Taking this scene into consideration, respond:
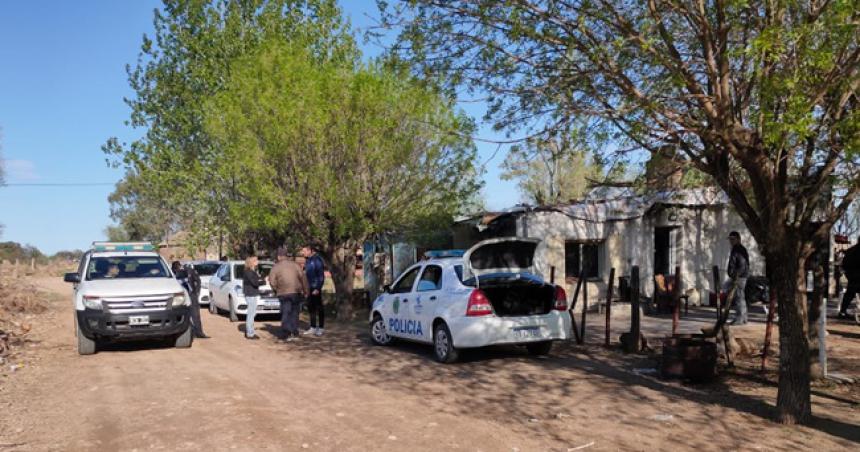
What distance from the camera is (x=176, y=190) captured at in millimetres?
24969

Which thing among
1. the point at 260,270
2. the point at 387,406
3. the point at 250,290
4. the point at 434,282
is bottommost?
the point at 387,406

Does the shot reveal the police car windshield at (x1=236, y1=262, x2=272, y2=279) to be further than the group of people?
Yes

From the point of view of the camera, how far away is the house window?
1768cm

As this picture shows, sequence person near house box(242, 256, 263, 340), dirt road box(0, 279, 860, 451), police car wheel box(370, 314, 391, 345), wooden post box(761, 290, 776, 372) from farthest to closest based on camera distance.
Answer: person near house box(242, 256, 263, 340) → police car wheel box(370, 314, 391, 345) → wooden post box(761, 290, 776, 372) → dirt road box(0, 279, 860, 451)

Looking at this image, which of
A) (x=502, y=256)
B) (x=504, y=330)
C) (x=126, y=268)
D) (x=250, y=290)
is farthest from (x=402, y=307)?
(x=126, y=268)

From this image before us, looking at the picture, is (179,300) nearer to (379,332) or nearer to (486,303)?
(379,332)

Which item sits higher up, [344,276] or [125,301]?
[344,276]

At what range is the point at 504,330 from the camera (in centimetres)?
954

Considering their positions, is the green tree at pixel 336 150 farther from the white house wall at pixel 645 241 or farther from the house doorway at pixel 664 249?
the house doorway at pixel 664 249

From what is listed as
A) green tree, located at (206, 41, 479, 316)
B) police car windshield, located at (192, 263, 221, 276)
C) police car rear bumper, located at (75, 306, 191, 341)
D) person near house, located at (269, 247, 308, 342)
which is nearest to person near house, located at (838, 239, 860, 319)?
green tree, located at (206, 41, 479, 316)

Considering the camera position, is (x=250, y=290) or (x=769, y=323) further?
(x=250, y=290)

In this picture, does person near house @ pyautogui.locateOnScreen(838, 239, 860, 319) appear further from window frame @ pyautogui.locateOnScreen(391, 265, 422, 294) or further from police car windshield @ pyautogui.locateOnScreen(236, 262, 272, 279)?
police car windshield @ pyautogui.locateOnScreen(236, 262, 272, 279)

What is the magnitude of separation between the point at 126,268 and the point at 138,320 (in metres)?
1.50

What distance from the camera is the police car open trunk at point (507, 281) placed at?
32.0ft
